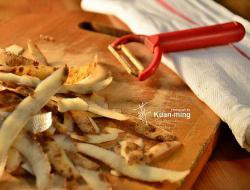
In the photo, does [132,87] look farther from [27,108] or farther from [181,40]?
[27,108]

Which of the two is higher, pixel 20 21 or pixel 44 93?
pixel 44 93

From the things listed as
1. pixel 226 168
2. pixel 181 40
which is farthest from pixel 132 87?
pixel 226 168

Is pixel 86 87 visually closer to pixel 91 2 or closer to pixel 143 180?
pixel 143 180

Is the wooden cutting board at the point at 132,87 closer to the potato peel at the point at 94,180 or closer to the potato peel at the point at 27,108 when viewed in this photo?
the potato peel at the point at 94,180

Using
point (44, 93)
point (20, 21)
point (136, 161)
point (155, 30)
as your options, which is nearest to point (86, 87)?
point (44, 93)

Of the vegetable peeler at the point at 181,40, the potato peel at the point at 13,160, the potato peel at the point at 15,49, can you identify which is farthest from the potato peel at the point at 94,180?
the potato peel at the point at 15,49

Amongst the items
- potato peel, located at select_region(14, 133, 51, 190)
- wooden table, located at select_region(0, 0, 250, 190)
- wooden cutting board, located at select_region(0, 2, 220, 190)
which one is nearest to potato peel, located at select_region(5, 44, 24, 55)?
wooden cutting board, located at select_region(0, 2, 220, 190)

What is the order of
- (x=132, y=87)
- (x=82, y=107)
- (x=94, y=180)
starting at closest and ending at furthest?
1. (x=94, y=180)
2. (x=82, y=107)
3. (x=132, y=87)
